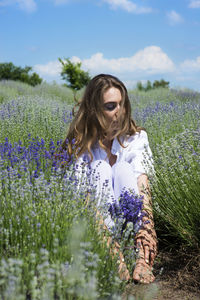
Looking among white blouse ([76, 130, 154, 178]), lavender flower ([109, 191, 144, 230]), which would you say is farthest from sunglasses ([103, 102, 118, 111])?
lavender flower ([109, 191, 144, 230])

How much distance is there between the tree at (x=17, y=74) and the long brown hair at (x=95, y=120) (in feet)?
61.6

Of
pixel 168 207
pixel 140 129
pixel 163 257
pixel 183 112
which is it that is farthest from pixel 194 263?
pixel 183 112

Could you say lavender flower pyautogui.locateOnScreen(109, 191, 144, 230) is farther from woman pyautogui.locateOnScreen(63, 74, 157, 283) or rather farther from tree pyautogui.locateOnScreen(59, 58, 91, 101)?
tree pyautogui.locateOnScreen(59, 58, 91, 101)

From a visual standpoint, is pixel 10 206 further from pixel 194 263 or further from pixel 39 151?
pixel 194 263

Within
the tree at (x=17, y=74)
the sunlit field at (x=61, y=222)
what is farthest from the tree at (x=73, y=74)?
the sunlit field at (x=61, y=222)

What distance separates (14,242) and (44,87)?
11.2m

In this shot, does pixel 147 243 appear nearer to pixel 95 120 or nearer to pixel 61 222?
pixel 61 222

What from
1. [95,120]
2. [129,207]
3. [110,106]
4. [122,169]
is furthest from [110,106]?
[129,207]

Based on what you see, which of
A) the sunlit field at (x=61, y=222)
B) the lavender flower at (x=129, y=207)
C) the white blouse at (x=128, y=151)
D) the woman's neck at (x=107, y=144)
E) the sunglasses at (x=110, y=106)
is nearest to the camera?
the sunlit field at (x=61, y=222)

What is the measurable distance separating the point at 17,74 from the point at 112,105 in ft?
67.2

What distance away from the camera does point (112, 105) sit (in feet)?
11.1

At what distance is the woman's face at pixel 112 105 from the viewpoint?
10.9 ft

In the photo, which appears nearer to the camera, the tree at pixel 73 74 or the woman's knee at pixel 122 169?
the woman's knee at pixel 122 169

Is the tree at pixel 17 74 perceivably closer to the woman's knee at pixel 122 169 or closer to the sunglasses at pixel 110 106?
the sunglasses at pixel 110 106
